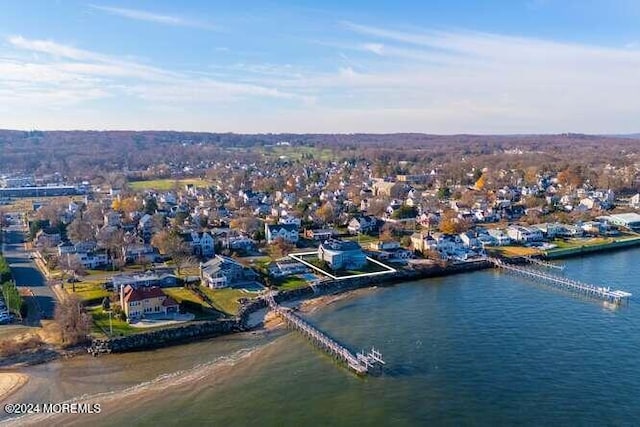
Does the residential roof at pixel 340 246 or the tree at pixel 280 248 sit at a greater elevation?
the residential roof at pixel 340 246

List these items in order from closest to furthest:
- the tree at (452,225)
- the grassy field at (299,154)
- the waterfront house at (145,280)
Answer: the waterfront house at (145,280) < the tree at (452,225) < the grassy field at (299,154)

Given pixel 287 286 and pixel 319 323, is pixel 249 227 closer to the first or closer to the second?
pixel 287 286

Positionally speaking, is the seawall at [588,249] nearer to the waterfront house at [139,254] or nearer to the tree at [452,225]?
the tree at [452,225]

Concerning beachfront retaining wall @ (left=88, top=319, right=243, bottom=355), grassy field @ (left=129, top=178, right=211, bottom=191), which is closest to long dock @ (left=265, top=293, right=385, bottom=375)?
beachfront retaining wall @ (left=88, top=319, right=243, bottom=355)

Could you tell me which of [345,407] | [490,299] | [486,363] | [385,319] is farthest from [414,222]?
[345,407]

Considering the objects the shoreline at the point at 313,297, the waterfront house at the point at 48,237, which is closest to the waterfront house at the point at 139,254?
the waterfront house at the point at 48,237

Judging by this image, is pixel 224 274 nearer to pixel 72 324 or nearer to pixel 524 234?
pixel 72 324

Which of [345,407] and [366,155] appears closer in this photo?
[345,407]
